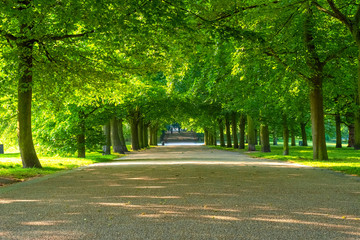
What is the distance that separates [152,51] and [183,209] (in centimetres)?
835

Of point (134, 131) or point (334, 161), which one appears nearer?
point (334, 161)

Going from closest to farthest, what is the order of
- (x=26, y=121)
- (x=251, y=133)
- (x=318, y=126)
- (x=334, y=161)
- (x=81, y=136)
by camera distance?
1. (x=26, y=121)
2. (x=334, y=161)
3. (x=318, y=126)
4. (x=81, y=136)
5. (x=251, y=133)

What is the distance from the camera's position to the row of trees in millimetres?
9695

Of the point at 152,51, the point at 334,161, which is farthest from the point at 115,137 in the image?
the point at 334,161

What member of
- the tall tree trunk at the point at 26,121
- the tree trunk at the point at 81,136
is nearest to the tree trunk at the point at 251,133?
the tree trunk at the point at 81,136

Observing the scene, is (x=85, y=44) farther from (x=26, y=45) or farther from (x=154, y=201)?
(x=154, y=201)

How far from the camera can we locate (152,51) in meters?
13.3

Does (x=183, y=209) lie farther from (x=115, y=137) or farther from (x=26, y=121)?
(x=115, y=137)

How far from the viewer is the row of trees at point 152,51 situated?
9.70 metres

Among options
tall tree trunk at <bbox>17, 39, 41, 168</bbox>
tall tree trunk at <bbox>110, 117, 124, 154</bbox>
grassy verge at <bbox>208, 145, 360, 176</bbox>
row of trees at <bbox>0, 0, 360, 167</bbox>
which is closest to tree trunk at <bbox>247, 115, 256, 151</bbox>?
grassy verge at <bbox>208, 145, 360, 176</bbox>

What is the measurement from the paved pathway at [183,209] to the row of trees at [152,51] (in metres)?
3.88

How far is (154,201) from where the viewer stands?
267 inches

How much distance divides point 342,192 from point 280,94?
A: 37.6ft

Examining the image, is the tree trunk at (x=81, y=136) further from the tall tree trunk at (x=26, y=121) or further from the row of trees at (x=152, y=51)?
the tall tree trunk at (x=26, y=121)
